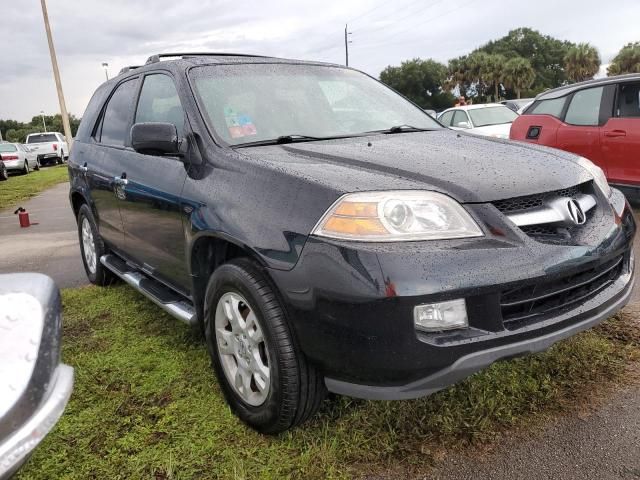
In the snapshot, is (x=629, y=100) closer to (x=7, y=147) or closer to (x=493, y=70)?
(x=7, y=147)

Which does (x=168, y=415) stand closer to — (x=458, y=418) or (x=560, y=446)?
(x=458, y=418)

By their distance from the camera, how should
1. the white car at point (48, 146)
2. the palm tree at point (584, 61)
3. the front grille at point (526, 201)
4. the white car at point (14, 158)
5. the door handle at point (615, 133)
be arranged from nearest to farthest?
the front grille at point (526, 201) < the door handle at point (615, 133) < the white car at point (14, 158) < the white car at point (48, 146) < the palm tree at point (584, 61)

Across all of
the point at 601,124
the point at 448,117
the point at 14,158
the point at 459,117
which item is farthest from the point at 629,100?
the point at 14,158

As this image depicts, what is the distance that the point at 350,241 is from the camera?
1.95m

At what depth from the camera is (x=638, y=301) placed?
3.77 meters

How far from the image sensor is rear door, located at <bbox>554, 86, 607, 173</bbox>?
6367 mm

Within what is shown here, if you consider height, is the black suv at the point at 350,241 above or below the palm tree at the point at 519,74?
below

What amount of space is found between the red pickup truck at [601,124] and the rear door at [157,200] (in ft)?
16.5

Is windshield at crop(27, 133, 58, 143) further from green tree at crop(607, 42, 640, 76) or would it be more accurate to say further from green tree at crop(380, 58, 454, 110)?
green tree at crop(380, 58, 454, 110)

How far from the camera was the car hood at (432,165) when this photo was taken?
2.13 metres

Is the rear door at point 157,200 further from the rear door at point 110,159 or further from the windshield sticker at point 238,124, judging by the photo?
the windshield sticker at point 238,124

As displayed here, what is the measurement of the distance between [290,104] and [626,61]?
5641cm

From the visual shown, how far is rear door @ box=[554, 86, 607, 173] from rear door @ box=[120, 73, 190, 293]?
16.5 feet

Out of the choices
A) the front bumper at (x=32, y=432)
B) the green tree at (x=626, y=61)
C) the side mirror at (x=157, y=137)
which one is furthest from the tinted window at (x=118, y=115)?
the green tree at (x=626, y=61)
